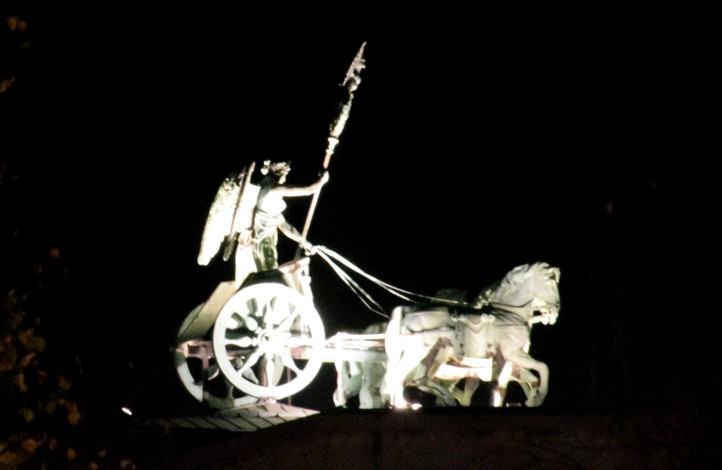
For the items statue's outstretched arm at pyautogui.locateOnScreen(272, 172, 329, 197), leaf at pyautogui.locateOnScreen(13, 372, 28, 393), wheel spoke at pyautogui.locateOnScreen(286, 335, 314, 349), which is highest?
statue's outstretched arm at pyautogui.locateOnScreen(272, 172, 329, 197)

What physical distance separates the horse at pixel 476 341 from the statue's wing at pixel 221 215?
173 cm

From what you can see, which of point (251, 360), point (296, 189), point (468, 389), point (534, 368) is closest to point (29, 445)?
point (251, 360)

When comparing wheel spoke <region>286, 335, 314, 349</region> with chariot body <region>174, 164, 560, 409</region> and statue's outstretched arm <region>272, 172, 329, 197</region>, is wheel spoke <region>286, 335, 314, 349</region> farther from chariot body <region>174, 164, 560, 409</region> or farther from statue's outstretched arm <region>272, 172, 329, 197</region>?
statue's outstretched arm <region>272, 172, 329, 197</region>

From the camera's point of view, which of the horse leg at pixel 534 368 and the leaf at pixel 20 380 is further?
the horse leg at pixel 534 368

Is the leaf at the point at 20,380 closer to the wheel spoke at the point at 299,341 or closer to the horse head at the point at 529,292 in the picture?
the wheel spoke at the point at 299,341

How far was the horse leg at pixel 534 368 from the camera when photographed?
13.1m

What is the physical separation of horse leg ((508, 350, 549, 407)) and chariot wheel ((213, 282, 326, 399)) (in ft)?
5.91

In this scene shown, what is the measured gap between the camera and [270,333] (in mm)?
12695

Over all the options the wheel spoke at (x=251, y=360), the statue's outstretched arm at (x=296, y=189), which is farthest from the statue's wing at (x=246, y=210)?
the wheel spoke at (x=251, y=360)

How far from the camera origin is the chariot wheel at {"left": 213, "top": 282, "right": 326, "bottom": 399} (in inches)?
495

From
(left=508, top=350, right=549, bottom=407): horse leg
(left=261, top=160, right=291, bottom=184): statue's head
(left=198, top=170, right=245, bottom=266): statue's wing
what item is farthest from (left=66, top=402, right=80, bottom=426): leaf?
(left=508, top=350, right=549, bottom=407): horse leg

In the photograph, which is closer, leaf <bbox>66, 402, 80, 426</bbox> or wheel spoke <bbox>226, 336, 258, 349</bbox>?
leaf <bbox>66, 402, 80, 426</bbox>

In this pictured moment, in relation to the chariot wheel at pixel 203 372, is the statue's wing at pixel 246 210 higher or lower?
higher

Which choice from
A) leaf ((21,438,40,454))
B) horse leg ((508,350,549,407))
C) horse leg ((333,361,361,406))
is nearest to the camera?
leaf ((21,438,40,454))
